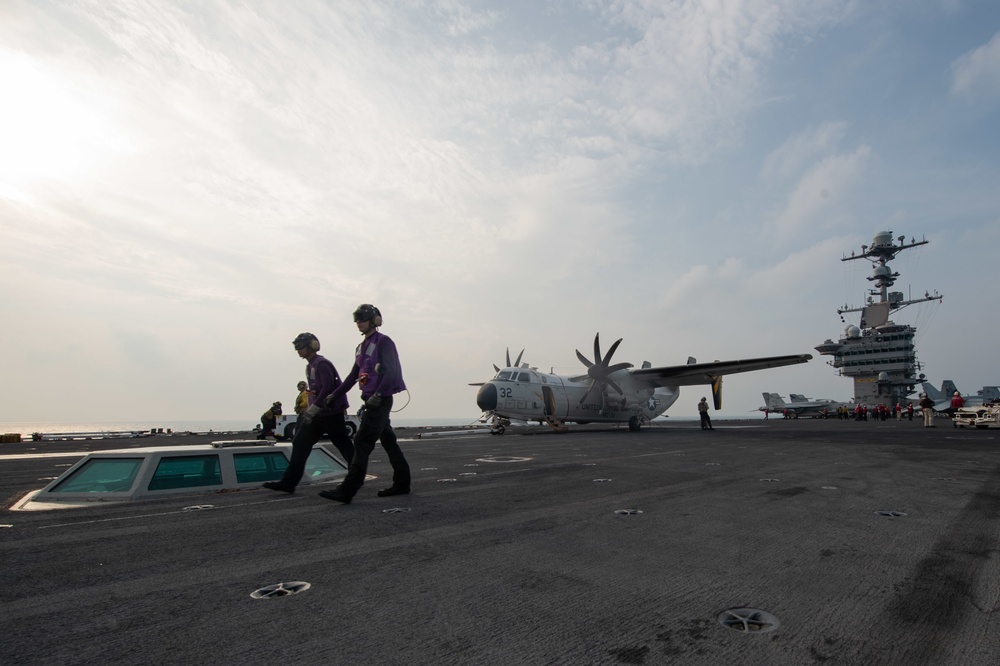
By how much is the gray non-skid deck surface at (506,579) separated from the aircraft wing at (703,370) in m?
21.5

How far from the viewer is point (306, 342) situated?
23.8 feet

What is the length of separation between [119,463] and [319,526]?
3807 millimetres

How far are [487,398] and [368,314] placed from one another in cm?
1887

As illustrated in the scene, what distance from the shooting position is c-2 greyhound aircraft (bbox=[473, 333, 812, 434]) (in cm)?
2605

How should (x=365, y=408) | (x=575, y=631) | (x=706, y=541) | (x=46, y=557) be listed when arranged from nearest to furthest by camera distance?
(x=575, y=631), (x=46, y=557), (x=706, y=541), (x=365, y=408)

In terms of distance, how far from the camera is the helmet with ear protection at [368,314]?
6.74m

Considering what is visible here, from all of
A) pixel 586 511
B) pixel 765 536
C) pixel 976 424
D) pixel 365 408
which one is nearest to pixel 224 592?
pixel 365 408

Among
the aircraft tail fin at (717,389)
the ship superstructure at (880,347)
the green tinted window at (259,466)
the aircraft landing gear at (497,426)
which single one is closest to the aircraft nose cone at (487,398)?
the aircraft landing gear at (497,426)

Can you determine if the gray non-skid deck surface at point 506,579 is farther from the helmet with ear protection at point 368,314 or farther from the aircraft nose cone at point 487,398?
the aircraft nose cone at point 487,398

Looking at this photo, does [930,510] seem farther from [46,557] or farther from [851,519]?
[46,557]

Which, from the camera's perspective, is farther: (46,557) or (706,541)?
(706,541)

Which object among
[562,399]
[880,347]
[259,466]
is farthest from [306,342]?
[880,347]

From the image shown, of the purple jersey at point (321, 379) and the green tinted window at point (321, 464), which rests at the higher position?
the purple jersey at point (321, 379)

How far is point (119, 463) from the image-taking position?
21.6ft
